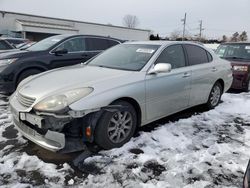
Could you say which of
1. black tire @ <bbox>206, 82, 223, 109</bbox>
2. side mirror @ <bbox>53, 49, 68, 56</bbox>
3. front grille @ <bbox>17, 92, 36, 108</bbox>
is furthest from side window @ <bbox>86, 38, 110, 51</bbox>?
front grille @ <bbox>17, 92, 36, 108</bbox>

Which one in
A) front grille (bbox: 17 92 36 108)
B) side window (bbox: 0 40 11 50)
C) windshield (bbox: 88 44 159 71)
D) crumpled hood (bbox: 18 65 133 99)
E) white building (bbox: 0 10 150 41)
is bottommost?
front grille (bbox: 17 92 36 108)

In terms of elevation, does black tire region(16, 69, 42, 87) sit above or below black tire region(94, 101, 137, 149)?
above

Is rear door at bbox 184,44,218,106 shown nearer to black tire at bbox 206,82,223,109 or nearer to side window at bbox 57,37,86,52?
black tire at bbox 206,82,223,109

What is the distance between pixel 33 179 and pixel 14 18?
31.4 m

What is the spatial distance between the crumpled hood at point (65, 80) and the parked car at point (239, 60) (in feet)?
16.2

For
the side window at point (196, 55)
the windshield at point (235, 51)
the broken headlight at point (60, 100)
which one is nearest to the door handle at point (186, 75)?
the side window at point (196, 55)

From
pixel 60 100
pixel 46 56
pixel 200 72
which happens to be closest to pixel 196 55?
pixel 200 72

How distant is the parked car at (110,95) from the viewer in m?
3.16

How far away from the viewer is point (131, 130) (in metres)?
3.86

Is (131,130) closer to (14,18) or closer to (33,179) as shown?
(33,179)

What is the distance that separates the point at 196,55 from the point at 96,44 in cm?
347

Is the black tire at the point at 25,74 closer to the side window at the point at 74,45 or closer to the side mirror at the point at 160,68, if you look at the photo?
the side window at the point at 74,45

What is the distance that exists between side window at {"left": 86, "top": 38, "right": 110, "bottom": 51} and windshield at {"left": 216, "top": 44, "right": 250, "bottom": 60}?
3.95 meters

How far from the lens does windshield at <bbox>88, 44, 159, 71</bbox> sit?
4.19 m
